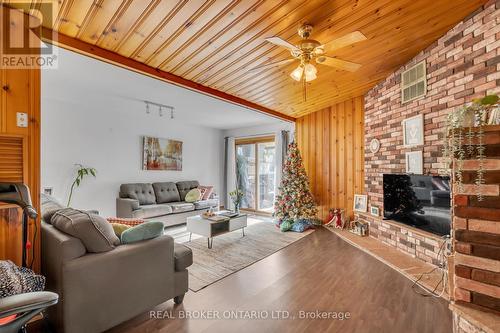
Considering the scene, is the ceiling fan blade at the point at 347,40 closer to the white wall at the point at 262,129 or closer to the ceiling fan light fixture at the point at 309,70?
the ceiling fan light fixture at the point at 309,70

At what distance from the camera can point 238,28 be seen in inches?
88.9

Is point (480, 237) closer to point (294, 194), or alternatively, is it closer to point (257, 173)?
point (294, 194)

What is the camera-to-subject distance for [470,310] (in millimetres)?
1433

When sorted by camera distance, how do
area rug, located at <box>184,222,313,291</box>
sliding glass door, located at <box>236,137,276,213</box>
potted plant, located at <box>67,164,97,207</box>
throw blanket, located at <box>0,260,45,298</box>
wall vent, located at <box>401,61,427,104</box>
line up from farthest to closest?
sliding glass door, located at <box>236,137,276,213</box> → potted plant, located at <box>67,164,97,207</box> → wall vent, located at <box>401,61,427,104</box> → area rug, located at <box>184,222,313,291</box> → throw blanket, located at <box>0,260,45,298</box>

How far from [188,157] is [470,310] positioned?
6252 millimetres

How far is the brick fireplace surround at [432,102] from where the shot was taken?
2.33m

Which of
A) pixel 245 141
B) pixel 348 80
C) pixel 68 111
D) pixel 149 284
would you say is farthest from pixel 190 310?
pixel 245 141

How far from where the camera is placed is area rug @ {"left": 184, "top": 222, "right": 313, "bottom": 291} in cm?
294

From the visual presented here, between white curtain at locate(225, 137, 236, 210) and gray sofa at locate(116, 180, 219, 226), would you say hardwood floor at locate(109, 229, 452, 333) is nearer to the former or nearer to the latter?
gray sofa at locate(116, 180, 219, 226)

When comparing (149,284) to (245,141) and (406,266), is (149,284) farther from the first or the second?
(245,141)

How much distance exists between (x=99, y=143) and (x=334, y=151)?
5.11m

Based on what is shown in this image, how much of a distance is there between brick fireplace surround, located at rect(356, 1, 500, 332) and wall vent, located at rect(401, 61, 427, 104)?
2.8 inches

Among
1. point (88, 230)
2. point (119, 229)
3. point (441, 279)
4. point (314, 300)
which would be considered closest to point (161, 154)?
point (119, 229)

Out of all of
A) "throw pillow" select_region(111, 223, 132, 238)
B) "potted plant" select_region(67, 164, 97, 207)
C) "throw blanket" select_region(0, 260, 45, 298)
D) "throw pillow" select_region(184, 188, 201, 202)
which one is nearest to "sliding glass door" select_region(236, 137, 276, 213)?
"throw pillow" select_region(184, 188, 201, 202)
